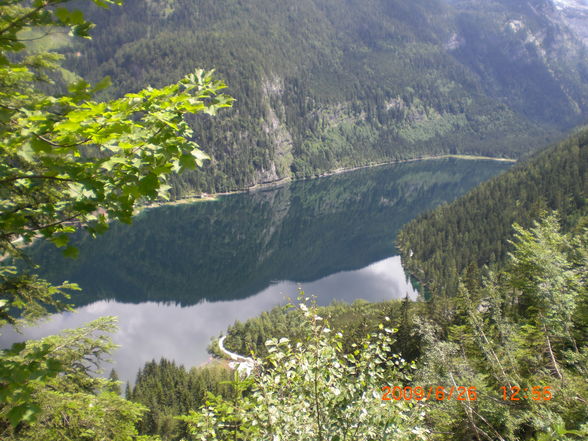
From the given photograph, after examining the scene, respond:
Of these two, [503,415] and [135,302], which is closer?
[503,415]

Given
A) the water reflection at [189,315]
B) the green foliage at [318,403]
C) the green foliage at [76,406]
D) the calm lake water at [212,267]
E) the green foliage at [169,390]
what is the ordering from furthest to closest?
the calm lake water at [212,267]
the water reflection at [189,315]
the green foliage at [169,390]
the green foliage at [76,406]
the green foliage at [318,403]

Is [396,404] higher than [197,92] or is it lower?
lower

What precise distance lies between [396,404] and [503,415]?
4.06 meters

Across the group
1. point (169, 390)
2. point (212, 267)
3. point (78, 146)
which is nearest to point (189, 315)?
point (212, 267)

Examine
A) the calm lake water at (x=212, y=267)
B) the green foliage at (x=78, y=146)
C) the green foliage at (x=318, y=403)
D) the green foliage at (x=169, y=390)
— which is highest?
the green foliage at (x=78, y=146)

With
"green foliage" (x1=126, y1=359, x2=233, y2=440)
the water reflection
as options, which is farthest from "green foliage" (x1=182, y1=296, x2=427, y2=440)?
the water reflection

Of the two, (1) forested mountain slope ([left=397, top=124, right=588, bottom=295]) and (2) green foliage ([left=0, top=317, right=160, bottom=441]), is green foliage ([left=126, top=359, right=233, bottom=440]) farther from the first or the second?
(1) forested mountain slope ([left=397, top=124, right=588, bottom=295])

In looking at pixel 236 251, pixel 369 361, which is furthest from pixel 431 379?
pixel 236 251

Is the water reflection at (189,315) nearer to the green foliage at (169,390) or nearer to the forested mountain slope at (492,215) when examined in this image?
the green foliage at (169,390)

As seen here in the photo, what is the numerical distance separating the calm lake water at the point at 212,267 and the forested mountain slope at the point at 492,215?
26.8ft

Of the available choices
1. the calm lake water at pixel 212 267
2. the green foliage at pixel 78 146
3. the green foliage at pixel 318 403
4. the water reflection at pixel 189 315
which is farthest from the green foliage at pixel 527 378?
the water reflection at pixel 189 315

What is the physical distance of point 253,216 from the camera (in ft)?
488

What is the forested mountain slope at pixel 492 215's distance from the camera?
97688 millimetres

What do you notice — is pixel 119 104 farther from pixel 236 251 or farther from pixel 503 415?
pixel 236 251
